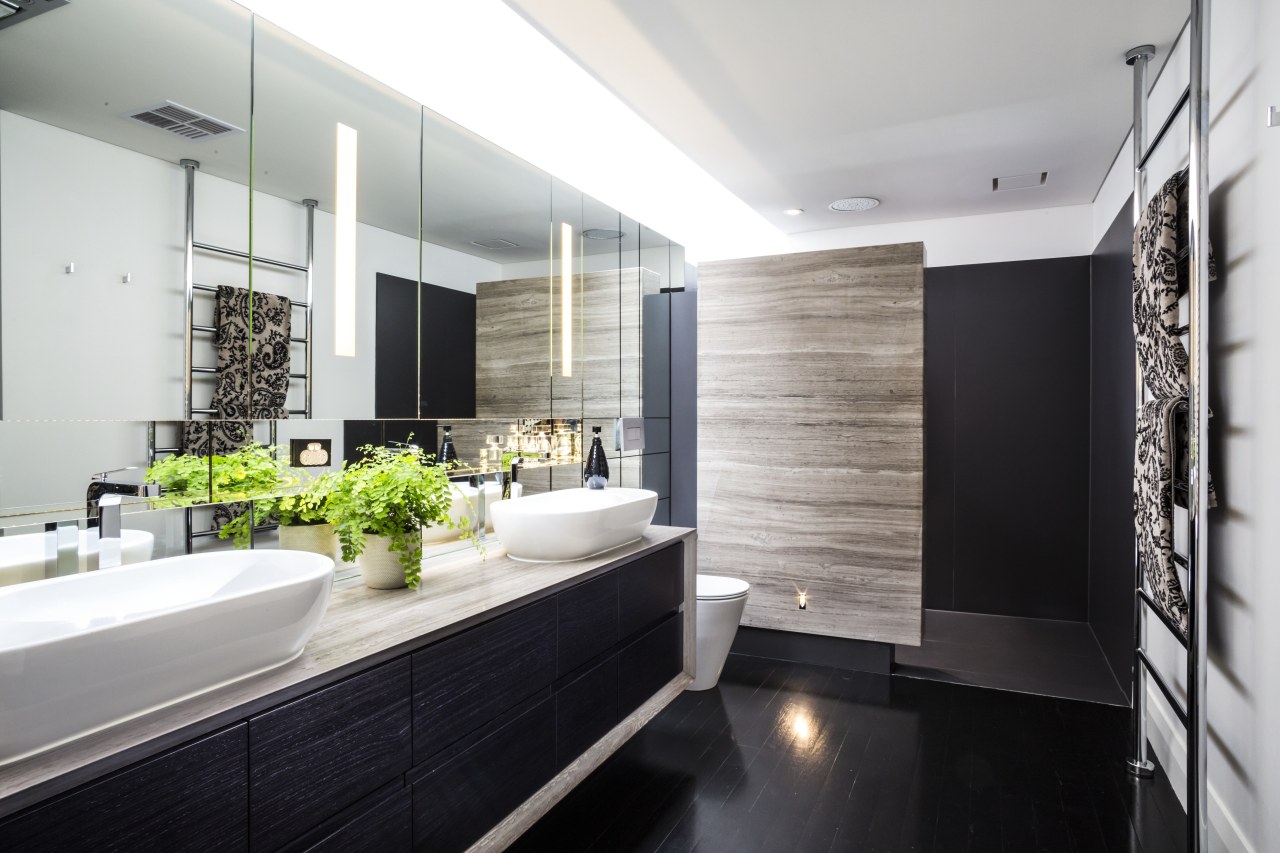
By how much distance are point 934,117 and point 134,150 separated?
2.79 metres

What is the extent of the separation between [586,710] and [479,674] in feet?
1.88

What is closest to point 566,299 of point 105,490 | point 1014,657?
point 105,490

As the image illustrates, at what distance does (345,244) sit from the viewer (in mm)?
2146

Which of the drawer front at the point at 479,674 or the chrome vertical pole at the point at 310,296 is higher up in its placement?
the chrome vertical pole at the point at 310,296

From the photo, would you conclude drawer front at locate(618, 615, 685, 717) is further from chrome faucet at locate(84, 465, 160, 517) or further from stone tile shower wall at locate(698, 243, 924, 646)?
chrome faucet at locate(84, 465, 160, 517)

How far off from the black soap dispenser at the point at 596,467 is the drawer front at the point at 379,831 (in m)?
1.79

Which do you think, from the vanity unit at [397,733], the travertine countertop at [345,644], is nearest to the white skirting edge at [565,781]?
the vanity unit at [397,733]

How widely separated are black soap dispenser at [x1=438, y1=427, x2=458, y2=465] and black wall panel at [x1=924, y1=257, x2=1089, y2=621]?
3.31 metres

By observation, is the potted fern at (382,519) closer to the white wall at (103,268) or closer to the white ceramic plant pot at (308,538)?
the white ceramic plant pot at (308,538)

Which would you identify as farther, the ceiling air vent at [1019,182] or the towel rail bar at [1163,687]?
the ceiling air vent at [1019,182]

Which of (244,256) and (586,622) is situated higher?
(244,256)

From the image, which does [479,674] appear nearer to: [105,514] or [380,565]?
[380,565]

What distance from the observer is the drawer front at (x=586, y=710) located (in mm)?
2150

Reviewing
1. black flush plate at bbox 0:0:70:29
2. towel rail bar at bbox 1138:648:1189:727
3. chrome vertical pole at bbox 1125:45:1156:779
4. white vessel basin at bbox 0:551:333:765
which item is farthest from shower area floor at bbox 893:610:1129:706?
black flush plate at bbox 0:0:70:29
